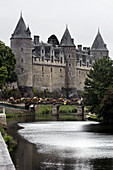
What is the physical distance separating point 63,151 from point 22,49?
206ft

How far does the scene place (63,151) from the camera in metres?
29.8

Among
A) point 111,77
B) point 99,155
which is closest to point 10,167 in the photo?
point 99,155

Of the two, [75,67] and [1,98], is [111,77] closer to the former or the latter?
[1,98]

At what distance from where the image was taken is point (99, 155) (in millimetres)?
28281

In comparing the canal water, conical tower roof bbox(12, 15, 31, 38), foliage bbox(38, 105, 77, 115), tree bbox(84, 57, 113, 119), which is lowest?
the canal water

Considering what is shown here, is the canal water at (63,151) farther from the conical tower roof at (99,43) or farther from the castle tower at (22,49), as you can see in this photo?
the conical tower roof at (99,43)

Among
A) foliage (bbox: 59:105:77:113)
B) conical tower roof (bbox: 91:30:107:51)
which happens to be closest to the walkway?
foliage (bbox: 59:105:77:113)

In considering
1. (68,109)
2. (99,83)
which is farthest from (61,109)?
(99,83)

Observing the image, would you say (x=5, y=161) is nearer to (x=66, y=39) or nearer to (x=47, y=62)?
(x=47, y=62)

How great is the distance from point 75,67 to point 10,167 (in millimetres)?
89516

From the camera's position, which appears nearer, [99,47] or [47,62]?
[47,62]

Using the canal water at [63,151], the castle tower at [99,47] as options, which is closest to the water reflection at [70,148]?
the canal water at [63,151]

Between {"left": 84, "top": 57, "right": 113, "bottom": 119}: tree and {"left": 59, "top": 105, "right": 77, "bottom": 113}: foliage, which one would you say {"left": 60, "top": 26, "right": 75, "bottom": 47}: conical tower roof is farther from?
{"left": 84, "top": 57, "right": 113, "bottom": 119}: tree

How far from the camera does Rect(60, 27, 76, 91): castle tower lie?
105 meters
